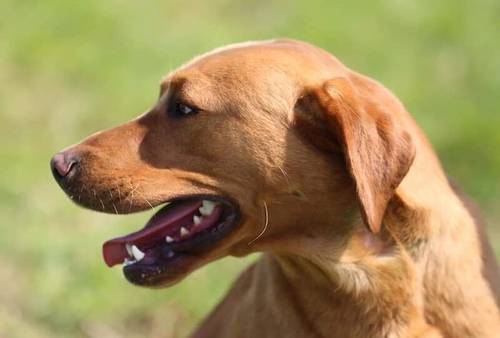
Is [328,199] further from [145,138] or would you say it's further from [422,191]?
[145,138]

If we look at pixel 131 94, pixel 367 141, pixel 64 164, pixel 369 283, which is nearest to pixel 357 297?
pixel 369 283

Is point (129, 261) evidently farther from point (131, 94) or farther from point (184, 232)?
point (131, 94)

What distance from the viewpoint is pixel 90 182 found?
4.21 meters

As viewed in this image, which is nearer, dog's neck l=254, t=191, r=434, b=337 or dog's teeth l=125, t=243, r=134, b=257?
dog's neck l=254, t=191, r=434, b=337

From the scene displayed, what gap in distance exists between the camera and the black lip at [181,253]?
416cm

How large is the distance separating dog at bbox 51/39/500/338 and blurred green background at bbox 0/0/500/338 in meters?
2.15

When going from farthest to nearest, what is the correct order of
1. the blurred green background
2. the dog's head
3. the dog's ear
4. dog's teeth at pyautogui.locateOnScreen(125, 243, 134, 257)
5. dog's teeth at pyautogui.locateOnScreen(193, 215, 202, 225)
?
1. the blurred green background
2. dog's teeth at pyautogui.locateOnScreen(125, 243, 134, 257)
3. dog's teeth at pyautogui.locateOnScreen(193, 215, 202, 225)
4. the dog's head
5. the dog's ear

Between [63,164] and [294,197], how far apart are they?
0.86m

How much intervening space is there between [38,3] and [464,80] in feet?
12.4

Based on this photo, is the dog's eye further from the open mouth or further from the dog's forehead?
the open mouth

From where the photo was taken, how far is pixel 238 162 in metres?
4.12

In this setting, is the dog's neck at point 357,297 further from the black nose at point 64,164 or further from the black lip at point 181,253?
the black nose at point 64,164

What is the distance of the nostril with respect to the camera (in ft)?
13.9

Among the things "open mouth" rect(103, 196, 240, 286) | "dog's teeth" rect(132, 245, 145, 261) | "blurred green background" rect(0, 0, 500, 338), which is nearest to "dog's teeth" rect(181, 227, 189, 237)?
"open mouth" rect(103, 196, 240, 286)
